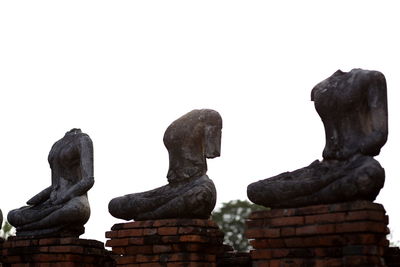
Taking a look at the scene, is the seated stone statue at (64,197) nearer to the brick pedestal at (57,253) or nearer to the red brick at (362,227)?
the brick pedestal at (57,253)

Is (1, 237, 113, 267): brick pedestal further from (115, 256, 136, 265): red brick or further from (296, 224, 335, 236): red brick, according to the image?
(296, 224, 335, 236): red brick

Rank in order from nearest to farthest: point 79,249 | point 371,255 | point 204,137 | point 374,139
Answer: point 371,255 < point 374,139 < point 204,137 < point 79,249

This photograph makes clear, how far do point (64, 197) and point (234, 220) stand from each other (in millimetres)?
25441

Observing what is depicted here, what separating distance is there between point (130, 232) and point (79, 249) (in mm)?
1068

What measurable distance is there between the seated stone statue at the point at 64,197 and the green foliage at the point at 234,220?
23131 millimetres

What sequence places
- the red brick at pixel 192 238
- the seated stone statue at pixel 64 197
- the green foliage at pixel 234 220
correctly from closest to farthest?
the red brick at pixel 192 238 → the seated stone statue at pixel 64 197 → the green foliage at pixel 234 220

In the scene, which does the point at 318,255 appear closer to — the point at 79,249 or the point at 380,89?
the point at 380,89

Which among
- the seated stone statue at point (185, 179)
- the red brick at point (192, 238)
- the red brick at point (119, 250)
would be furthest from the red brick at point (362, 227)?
the red brick at point (119, 250)

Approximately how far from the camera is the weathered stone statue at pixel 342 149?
7316 mm

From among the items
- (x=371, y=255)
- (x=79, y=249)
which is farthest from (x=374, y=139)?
(x=79, y=249)

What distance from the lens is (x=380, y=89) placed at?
7.60 m

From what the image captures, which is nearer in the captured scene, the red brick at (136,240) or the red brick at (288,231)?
the red brick at (288,231)

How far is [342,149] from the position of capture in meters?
7.68

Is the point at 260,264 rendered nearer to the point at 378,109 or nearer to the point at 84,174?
the point at 378,109
